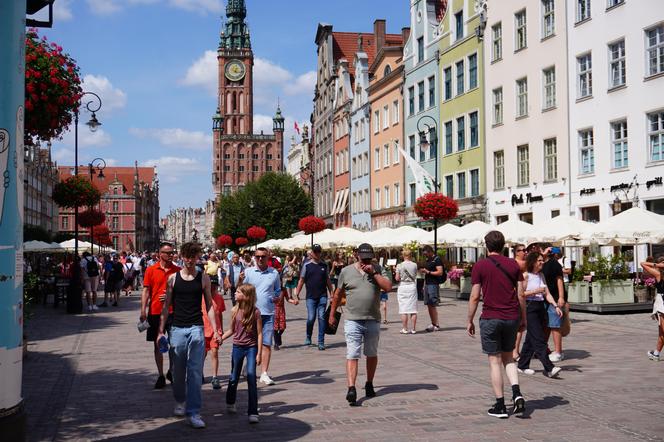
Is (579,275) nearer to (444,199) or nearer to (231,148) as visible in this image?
(444,199)

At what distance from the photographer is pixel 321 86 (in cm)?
7556

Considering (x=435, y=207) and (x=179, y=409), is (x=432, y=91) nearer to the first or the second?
(x=435, y=207)

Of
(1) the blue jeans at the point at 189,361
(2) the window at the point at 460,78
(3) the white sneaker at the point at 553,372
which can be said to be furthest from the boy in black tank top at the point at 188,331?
(2) the window at the point at 460,78

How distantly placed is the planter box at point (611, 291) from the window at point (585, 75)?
38.3 ft

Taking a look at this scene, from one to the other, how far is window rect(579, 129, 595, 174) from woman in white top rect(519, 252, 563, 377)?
2039 cm

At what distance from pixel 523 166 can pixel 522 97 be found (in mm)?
3038

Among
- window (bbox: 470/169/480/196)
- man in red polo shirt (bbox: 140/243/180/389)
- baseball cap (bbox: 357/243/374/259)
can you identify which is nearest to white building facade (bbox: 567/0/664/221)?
window (bbox: 470/169/480/196)

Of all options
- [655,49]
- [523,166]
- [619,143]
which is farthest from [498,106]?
[655,49]

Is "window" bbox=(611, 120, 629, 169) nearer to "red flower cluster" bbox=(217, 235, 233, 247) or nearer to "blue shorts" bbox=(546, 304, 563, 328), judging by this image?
"blue shorts" bbox=(546, 304, 563, 328)

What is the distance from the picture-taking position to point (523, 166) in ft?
118

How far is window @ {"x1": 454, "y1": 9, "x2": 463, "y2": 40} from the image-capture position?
41625 millimetres

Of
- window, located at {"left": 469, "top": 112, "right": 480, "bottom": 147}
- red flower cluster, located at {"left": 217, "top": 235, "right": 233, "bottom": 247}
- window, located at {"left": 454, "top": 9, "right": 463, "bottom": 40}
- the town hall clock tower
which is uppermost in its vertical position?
the town hall clock tower

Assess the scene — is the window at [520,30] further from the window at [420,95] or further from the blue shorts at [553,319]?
the blue shorts at [553,319]

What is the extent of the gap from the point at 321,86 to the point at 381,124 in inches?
837
